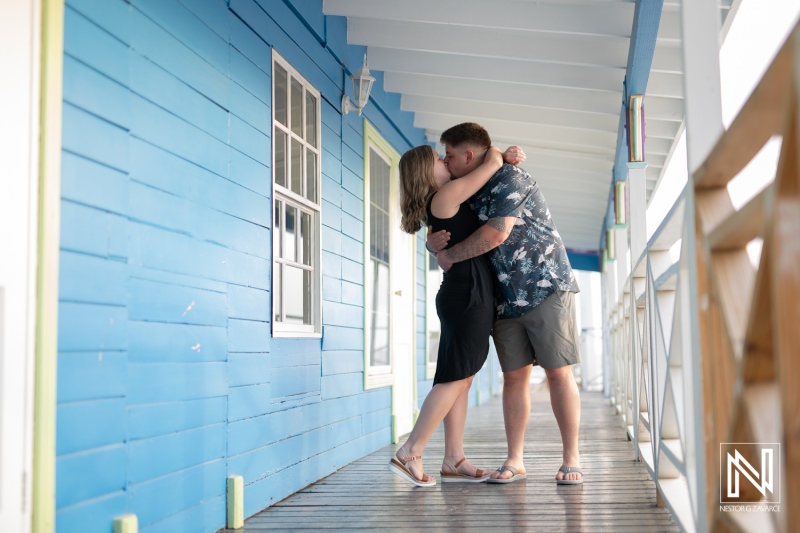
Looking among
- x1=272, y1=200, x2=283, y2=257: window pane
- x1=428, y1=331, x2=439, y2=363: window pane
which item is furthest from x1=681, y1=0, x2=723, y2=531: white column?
x1=428, y1=331, x2=439, y2=363: window pane

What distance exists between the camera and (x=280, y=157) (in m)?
3.81

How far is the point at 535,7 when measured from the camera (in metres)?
4.76

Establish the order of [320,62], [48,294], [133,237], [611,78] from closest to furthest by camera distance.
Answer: [48,294], [133,237], [320,62], [611,78]

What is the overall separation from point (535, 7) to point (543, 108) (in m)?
2.03

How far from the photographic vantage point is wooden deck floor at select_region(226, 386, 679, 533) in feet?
9.41

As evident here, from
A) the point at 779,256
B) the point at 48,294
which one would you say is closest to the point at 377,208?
the point at 48,294

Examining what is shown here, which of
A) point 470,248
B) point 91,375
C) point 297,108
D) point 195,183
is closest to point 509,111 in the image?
point 297,108

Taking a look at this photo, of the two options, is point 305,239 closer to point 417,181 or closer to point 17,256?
point 417,181

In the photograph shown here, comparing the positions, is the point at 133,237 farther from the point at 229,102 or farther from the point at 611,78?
the point at 611,78

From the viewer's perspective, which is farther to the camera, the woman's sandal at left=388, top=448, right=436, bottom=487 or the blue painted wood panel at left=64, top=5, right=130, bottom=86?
the woman's sandal at left=388, top=448, right=436, bottom=487

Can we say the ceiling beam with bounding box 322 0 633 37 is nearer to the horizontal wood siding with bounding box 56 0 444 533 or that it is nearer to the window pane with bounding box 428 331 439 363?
the horizontal wood siding with bounding box 56 0 444 533

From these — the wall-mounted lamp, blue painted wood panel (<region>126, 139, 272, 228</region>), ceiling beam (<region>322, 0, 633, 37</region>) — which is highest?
ceiling beam (<region>322, 0, 633, 37</region>)

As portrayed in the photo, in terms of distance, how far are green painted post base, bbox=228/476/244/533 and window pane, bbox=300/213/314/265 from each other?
1396 mm

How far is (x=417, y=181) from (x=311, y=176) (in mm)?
856
